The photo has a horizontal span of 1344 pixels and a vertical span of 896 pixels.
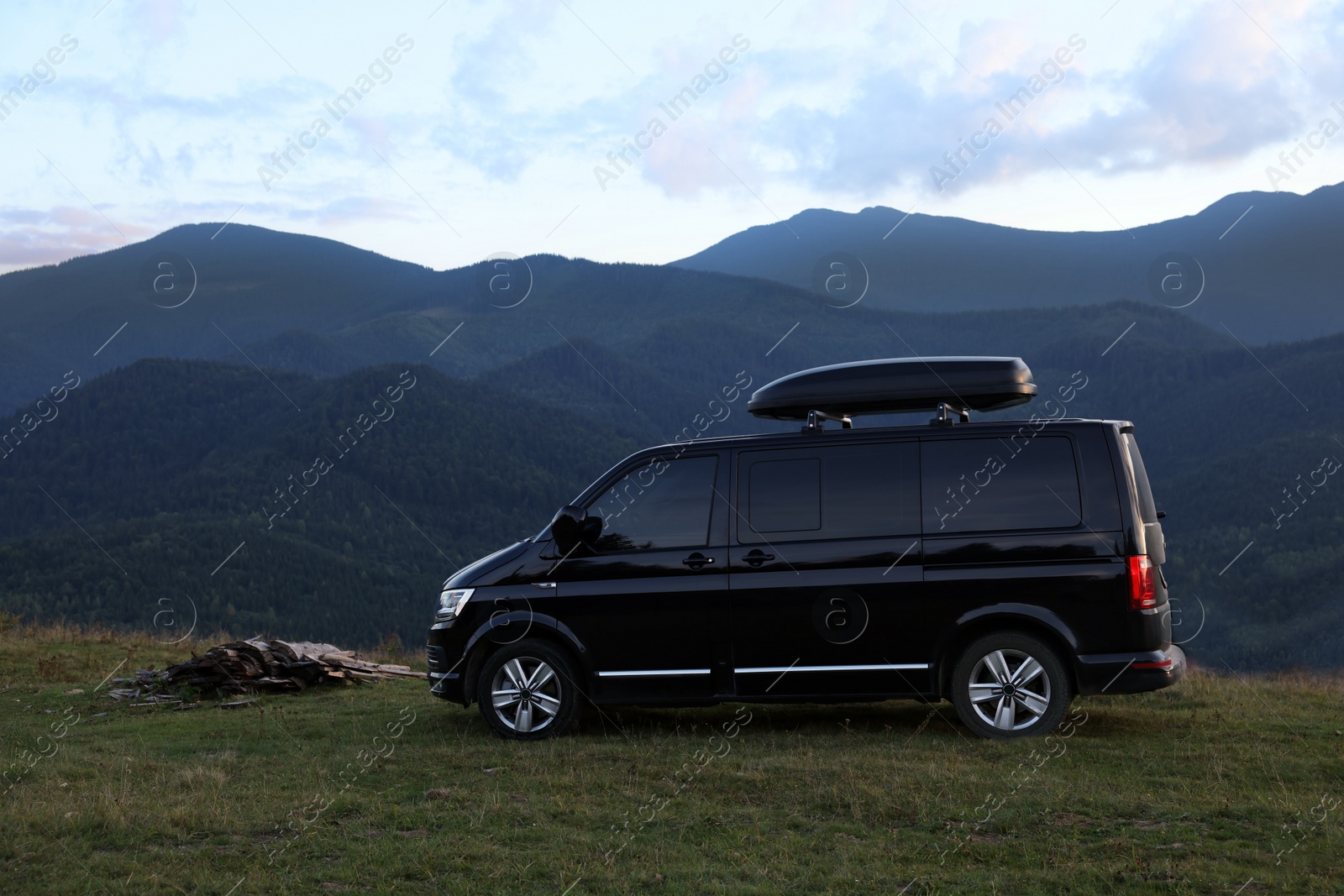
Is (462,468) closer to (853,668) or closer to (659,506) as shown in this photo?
(659,506)

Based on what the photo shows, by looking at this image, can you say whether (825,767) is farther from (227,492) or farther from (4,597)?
(227,492)

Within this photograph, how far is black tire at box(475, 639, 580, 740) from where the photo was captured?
27.4ft

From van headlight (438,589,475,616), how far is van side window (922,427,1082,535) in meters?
3.41

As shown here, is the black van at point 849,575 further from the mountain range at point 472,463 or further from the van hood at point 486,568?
the mountain range at point 472,463

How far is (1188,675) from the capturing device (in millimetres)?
11062

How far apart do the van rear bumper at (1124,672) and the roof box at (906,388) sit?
75.1 inches

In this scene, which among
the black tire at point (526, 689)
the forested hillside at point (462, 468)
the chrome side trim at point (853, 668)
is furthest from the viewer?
the forested hillside at point (462, 468)

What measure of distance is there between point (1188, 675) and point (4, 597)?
82.2 m

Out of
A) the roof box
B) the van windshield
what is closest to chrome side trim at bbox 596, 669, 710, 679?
the roof box

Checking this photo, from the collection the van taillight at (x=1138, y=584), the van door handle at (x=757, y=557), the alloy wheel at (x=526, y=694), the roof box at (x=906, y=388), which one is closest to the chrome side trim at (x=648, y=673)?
the alloy wheel at (x=526, y=694)

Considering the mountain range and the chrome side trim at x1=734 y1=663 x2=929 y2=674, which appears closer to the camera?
the chrome side trim at x1=734 y1=663 x2=929 y2=674

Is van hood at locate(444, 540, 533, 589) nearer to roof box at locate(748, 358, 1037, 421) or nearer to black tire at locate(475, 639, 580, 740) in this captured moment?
black tire at locate(475, 639, 580, 740)

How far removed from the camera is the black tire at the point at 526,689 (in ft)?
27.4

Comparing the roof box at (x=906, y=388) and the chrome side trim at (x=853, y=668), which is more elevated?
the roof box at (x=906, y=388)
